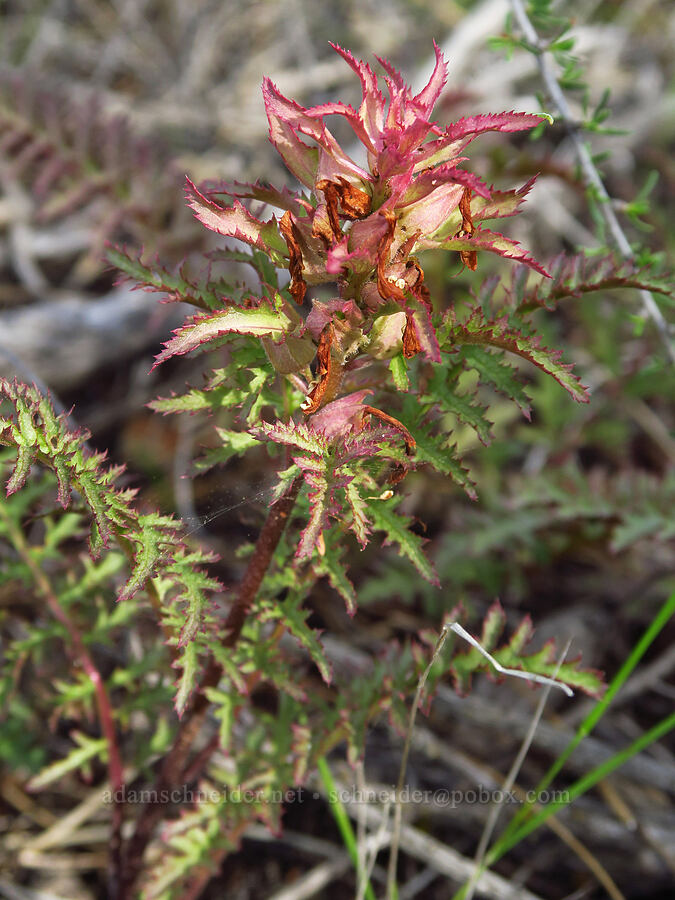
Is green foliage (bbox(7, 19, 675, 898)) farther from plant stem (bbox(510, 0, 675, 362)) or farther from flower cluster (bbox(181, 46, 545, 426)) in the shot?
plant stem (bbox(510, 0, 675, 362))

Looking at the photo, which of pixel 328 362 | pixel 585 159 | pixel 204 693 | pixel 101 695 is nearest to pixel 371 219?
pixel 328 362

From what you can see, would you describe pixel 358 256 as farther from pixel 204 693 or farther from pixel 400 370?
pixel 204 693

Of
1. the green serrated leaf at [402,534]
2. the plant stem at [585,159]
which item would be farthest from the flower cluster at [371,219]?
the plant stem at [585,159]

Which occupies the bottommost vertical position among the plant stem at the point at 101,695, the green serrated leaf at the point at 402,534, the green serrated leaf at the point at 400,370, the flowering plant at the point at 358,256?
the plant stem at the point at 101,695

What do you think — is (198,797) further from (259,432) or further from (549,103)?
(549,103)

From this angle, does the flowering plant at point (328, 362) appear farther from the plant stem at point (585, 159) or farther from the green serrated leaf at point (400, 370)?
the plant stem at point (585, 159)

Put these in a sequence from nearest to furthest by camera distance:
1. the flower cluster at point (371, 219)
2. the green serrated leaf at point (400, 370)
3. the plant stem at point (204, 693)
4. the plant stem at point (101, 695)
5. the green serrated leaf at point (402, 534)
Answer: the flower cluster at point (371, 219)
the green serrated leaf at point (400, 370)
the green serrated leaf at point (402, 534)
the plant stem at point (204, 693)
the plant stem at point (101, 695)

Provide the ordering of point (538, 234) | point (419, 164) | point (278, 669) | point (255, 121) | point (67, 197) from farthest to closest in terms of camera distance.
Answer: point (255, 121) < point (538, 234) < point (67, 197) < point (278, 669) < point (419, 164)

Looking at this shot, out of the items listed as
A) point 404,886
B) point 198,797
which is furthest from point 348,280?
point 404,886
